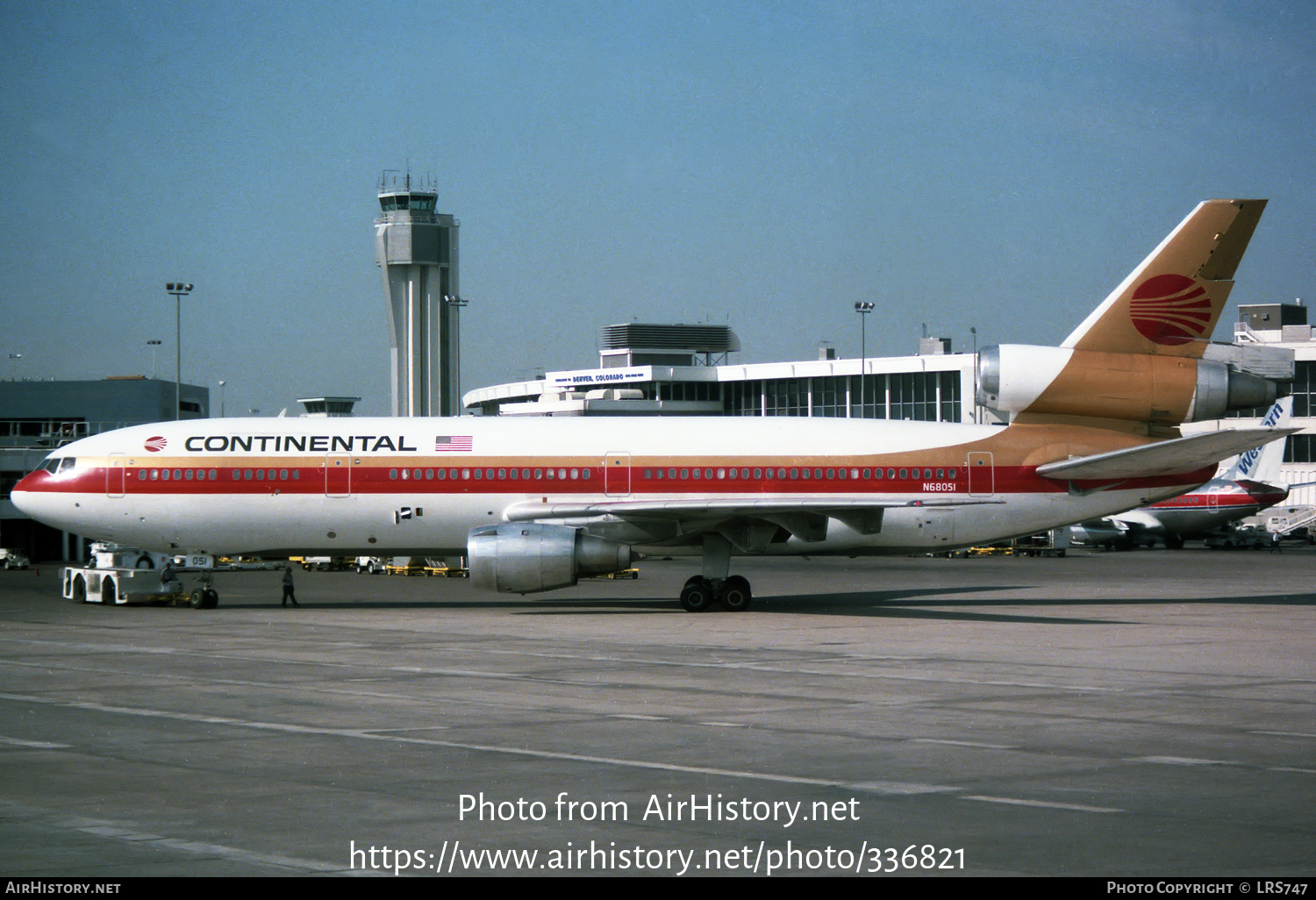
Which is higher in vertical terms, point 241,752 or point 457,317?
point 457,317

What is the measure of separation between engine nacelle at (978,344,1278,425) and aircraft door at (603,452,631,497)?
9978mm

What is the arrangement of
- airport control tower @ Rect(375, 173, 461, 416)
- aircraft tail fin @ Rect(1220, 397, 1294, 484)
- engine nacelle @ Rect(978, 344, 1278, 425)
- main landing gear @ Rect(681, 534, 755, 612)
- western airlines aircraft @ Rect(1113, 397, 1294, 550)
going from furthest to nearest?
1. airport control tower @ Rect(375, 173, 461, 416)
2. aircraft tail fin @ Rect(1220, 397, 1294, 484)
3. western airlines aircraft @ Rect(1113, 397, 1294, 550)
4. engine nacelle @ Rect(978, 344, 1278, 425)
5. main landing gear @ Rect(681, 534, 755, 612)

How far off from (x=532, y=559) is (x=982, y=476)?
12.0 metres

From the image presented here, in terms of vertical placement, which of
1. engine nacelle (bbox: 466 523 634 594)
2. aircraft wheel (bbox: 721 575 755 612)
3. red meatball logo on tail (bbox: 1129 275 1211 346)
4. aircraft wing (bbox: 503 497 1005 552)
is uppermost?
red meatball logo on tail (bbox: 1129 275 1211 346)

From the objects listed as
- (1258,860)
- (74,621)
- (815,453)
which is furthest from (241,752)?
(815,453)

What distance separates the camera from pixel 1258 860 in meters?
9.55

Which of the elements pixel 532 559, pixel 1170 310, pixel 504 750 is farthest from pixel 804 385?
pixel 504 750

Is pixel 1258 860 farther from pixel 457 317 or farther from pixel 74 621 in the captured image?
pixel 457 317

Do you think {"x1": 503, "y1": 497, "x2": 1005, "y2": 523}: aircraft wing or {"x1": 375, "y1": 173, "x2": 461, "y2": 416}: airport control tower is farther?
{"x1": 375, "y1": 173, "x2": 461, "y2": 416}: airport control tower

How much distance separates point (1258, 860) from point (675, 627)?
20514 mm

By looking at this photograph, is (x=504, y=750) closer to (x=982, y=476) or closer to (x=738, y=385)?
(x=982, y=476)

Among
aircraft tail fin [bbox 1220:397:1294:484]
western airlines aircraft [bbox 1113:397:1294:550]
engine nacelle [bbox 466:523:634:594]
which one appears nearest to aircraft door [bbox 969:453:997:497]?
engine nacelle [bbox 466:523:634:594]

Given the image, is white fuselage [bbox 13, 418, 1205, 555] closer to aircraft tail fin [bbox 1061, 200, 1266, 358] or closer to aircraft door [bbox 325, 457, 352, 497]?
aircraft door [bbox 325, 457, 352, 497]

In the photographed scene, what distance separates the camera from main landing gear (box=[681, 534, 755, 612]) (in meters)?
34.1
